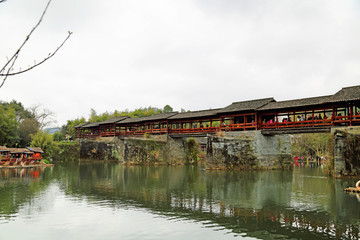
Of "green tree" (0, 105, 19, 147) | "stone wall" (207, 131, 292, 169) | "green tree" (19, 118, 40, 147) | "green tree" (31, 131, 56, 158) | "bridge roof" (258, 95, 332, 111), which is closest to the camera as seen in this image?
"bridge roof" (258, 95, 332, 111)

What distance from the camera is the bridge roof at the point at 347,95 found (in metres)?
19.0

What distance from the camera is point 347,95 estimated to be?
19.9 meters

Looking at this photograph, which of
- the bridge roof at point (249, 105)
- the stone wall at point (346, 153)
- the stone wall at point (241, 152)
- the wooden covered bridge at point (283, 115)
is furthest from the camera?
the bridge roof at point (249, 105)

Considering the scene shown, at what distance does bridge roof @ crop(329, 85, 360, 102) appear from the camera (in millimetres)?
19000

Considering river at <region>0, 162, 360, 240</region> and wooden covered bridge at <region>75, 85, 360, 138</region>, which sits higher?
wooden covered bridge at <region>75, 85, 360, 138</region>

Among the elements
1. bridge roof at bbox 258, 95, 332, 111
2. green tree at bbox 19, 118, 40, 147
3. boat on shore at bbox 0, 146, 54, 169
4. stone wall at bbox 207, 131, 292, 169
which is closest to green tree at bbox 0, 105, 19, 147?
green tree at bbox 19, 118, 40, 147

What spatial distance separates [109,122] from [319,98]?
29.4m

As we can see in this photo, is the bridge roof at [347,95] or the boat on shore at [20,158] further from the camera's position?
the boat on shore at [20,158]

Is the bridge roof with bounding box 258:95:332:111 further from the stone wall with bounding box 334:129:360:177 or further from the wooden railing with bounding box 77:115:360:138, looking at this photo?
the stone wall with bounding box 334:129:360:177

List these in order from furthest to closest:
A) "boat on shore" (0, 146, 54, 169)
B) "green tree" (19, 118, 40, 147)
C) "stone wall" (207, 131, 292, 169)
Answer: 1. "green tree" (19, 118, 40, 147)
2. "boat on shore" (0, 146, 54, 169)
3. "stone wall" (207, 131, 292, 169)

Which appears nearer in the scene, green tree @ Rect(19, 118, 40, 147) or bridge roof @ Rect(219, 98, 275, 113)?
bridge roof @ Rect(219, 98, 275, 113)

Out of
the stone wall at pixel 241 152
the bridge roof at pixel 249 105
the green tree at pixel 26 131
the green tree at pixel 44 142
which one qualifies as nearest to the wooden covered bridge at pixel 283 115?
the bridge roof at pixel 249 105

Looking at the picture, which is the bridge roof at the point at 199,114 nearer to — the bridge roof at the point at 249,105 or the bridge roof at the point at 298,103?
the bridge roof at the point at 249,105

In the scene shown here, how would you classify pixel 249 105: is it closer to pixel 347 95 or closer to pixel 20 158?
pixel 347 95
